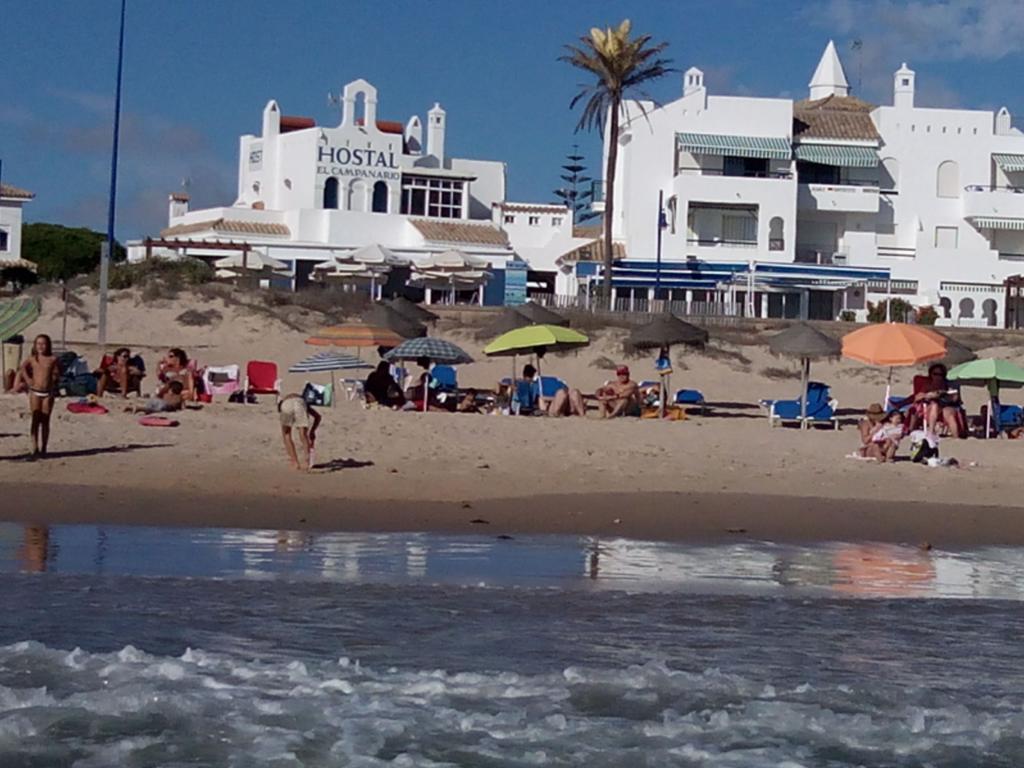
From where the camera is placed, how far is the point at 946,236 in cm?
5903

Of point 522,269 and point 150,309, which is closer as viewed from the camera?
point 150,309

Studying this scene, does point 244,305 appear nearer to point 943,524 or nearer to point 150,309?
point 150,309

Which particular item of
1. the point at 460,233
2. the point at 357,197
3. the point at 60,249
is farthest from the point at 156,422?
the point at 60,249

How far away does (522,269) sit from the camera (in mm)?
57125

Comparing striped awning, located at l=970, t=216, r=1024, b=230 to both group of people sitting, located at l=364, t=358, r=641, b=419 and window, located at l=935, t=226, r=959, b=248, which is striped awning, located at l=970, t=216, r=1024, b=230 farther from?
group of people sitting, located at l=364, t=358, r=641, b=419

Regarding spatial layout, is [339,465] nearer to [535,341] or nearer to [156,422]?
[156,422]

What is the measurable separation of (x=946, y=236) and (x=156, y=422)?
45.6m

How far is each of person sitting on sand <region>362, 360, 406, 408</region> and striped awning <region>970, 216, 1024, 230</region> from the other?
133 ft

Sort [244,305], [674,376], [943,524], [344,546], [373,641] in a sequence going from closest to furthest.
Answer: [373,641], [344,546], [943,524], [674,376], [244,305]

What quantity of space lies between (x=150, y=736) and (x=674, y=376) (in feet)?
82.6

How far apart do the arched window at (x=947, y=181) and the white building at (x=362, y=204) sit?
1357 cm

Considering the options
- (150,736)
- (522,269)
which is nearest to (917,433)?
(150,736)

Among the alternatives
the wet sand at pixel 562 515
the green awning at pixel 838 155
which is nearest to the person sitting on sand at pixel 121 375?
the wet sand at pixel 562 515

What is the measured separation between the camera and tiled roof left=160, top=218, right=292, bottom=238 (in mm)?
55688
